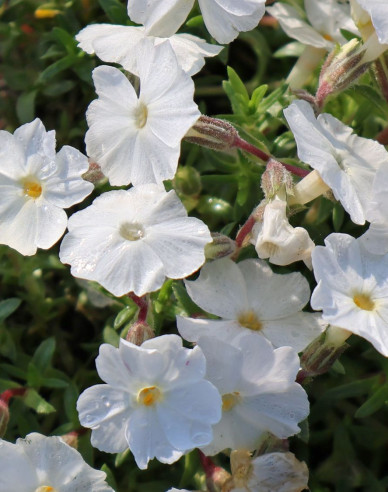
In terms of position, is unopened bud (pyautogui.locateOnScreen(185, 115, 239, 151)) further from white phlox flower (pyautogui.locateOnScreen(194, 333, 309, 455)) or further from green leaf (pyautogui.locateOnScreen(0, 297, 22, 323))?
green leaf (pyautogui.locateOnScreen(0, 297, 22, 323))

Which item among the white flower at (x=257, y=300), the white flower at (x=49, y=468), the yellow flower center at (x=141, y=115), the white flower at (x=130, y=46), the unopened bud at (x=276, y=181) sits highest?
the white flower at (x=130, y=46)

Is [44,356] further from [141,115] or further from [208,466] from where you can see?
[141,115]

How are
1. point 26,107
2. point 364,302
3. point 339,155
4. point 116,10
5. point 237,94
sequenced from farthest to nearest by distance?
point 26,107, point 116,10, point 237,94, point 339,155, point 364,302

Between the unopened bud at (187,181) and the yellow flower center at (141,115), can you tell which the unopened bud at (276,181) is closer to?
the yellow flower center at (141,115)

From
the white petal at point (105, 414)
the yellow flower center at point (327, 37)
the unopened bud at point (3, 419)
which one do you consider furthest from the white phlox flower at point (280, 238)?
the yellow flower center at point (327, 37)

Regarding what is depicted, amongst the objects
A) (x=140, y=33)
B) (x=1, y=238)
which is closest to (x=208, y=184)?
(x=140, y=33)

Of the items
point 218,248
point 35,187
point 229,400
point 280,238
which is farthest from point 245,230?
point 35,187
